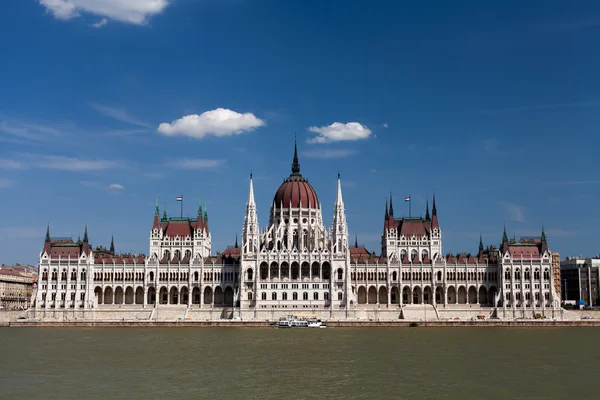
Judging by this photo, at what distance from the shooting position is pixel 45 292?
5374 inches

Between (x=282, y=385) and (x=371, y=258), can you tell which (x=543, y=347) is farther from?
(x=371, y=258)

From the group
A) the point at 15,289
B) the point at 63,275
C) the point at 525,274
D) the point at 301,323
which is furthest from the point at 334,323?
the point at 15,289

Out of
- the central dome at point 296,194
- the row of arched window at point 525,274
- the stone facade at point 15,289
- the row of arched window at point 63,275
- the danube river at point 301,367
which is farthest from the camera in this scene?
the stone facade at point 15,289

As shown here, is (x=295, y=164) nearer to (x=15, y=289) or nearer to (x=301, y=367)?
(x=15, y=289)

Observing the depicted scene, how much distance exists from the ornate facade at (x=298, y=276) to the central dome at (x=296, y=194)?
8.2 inches

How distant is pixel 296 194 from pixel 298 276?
16.9 metres

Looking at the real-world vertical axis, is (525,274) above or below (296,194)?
below

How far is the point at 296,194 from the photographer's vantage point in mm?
141875

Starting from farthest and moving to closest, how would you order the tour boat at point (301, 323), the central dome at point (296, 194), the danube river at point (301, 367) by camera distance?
the central dome at point (296, 194)
the tour boat at point (301, 323)
the danube river at point (301, 367)

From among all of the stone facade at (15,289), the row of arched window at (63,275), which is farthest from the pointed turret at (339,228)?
the stone facade at (15,289)

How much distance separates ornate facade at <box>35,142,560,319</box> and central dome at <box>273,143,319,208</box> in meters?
0.21

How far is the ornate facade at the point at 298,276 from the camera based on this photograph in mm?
131125

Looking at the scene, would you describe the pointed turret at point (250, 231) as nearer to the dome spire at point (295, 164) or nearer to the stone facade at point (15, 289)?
the dome spire at point (295, 164)

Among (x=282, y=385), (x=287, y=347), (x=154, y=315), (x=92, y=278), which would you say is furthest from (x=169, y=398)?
(x=92, y=278)
